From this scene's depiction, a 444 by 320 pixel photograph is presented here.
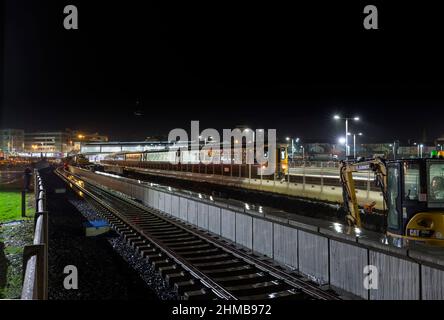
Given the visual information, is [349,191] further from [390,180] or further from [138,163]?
[138,163]

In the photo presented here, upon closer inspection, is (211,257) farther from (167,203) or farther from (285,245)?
(167,203)

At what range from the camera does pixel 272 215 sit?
9.11 metres

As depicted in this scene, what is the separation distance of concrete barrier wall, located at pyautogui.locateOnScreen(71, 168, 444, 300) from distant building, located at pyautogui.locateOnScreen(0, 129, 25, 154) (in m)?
150

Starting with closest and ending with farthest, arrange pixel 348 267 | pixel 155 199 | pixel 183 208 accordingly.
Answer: pixel 348 267, pixel 183 208, pixel 155 199

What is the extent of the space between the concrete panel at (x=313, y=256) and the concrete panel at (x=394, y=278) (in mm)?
1184

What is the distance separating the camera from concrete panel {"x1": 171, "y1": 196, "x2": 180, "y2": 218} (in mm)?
15218

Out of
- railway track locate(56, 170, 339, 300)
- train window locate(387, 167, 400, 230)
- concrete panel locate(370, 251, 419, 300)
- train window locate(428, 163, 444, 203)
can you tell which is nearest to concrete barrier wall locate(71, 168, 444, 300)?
concrete panel locate(370, 251, 419, 300)

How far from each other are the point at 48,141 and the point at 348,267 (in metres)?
168

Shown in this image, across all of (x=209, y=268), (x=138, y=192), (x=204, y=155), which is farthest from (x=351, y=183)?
(x=204, y=155)

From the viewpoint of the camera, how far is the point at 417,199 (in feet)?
24.8

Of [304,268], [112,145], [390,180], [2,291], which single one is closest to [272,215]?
[304,268]

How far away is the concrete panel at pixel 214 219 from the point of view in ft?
38.0

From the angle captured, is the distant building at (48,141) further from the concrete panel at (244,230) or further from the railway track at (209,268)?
the concrete panel at (244,230)
